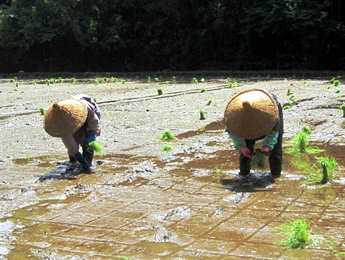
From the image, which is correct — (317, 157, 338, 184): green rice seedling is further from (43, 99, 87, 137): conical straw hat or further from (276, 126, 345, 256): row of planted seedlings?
(43, 99, 87, 137): conical straw hat

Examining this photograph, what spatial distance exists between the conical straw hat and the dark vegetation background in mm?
23785

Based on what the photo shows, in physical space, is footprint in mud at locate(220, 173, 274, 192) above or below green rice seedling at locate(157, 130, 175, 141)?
below

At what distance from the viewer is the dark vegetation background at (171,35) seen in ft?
99.1

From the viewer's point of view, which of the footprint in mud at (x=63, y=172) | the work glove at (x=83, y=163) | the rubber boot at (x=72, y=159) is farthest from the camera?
the rubber boot at (x=72, y=159)

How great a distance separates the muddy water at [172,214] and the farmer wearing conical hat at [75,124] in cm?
28

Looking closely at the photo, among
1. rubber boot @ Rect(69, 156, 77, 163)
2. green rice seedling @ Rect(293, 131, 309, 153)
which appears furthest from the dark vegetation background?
rubber boot @ Rect(69, 156, 77, 163)

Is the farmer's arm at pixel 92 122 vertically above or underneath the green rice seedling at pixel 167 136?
above

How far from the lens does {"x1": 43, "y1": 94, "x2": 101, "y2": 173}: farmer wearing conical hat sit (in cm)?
677

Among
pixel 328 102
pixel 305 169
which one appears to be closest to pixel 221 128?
pixel 305 169

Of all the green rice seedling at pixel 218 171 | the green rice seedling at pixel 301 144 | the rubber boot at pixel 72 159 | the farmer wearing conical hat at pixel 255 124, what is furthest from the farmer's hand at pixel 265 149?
the rubber boot at pixel 72 159

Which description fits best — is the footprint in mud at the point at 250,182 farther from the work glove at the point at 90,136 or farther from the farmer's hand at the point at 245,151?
the work glove at the point at 90,136

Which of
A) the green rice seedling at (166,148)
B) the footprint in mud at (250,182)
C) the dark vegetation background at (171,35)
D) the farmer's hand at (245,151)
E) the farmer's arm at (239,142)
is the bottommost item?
the footprint in mud at (250,182)

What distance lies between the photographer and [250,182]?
613cm

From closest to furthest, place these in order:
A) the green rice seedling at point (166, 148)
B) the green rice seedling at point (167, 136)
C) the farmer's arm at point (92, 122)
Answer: the farmer's arm at point (92, 122), the green rice seedling at point (166, 148), the green rice seedling at point (167, 136)
